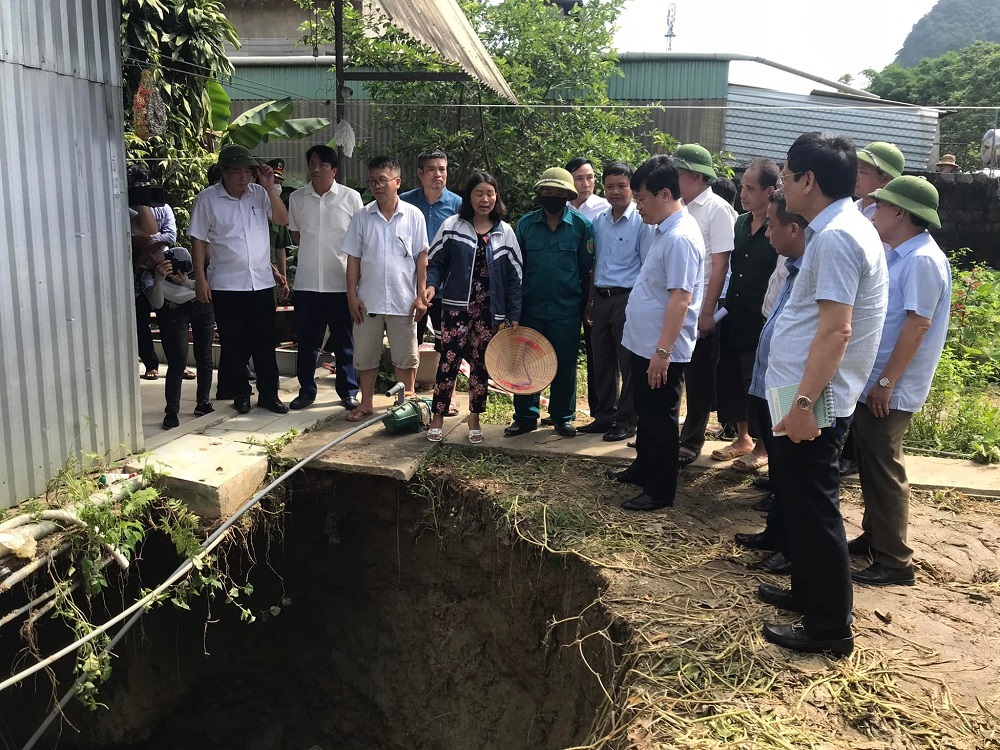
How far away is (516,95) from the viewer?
30.3 ft

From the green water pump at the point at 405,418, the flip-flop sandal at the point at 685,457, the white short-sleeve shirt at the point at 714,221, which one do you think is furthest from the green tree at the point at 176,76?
the flip-flop sandal at the point at 685,457

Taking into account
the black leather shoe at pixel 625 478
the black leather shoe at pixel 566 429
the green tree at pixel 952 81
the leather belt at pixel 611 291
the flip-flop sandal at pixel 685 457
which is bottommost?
the black leather shoe at pixel 625 478

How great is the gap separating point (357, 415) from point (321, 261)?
1.10 meters

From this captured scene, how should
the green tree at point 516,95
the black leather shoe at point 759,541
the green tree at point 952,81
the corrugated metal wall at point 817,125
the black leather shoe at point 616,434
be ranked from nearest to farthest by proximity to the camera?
the black leather shoe at point 759,541 → the black leather shoe at point 616,434 → the green tree at point 516,95 → the corrugated metal wall at point 817,125 → the green tree at point 952,81

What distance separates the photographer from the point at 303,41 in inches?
364

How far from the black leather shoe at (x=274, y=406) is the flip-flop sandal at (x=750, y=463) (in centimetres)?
308

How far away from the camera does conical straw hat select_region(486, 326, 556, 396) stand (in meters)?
4.95

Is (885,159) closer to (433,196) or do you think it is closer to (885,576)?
(885,576)

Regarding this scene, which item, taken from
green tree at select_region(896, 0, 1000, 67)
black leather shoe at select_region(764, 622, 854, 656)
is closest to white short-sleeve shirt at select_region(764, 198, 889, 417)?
black leather shoe at select_region(764, 622, 854, 656)

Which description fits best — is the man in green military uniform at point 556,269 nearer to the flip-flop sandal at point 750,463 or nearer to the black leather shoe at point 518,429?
the black leather shoe at point 518,429

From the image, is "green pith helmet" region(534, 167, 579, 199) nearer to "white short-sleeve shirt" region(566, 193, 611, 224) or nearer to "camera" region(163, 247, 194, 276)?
"white short-sleeve shirt" region(566, 193, 611, 224)

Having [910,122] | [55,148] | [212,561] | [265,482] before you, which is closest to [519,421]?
[265,482]

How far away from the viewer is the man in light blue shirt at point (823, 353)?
273 cm

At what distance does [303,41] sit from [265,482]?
21.5 ft
